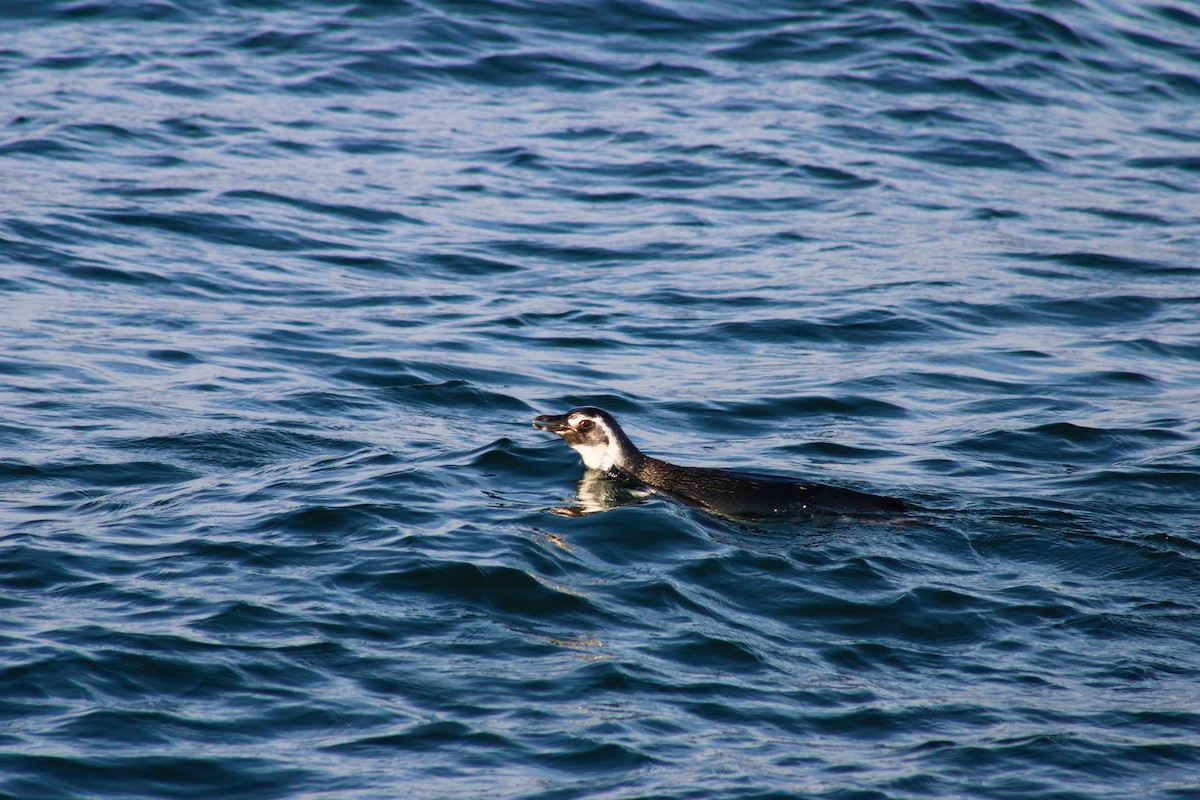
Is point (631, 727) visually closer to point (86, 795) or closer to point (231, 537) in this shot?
point (86, 795)

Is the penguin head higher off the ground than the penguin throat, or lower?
higher

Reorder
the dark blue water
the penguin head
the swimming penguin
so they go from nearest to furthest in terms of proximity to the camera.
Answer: the dark blue water, the swimming penguin, the penguin head

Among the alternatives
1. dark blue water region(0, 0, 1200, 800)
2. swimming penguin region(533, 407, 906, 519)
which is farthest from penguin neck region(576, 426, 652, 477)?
dark blue water region(0, 0, 1200, 800)

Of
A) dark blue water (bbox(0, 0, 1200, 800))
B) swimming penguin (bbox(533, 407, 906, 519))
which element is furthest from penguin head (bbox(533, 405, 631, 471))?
dark blue water (bbox(0, 0, 1200, 800))

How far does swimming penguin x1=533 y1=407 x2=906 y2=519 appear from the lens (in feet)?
34.0

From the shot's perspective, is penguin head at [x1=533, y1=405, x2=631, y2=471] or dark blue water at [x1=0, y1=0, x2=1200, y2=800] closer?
dark blue water at [x1=0, y1=0, x2=1200, y2=800]

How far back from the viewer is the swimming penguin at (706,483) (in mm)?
10367

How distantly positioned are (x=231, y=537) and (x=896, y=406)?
648cm

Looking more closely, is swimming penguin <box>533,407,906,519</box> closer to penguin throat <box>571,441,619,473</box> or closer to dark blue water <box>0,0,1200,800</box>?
penguin throat <box>571,441,619,473</box>

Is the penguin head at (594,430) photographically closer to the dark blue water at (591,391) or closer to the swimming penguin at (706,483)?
the swimming penguin at (706,483)

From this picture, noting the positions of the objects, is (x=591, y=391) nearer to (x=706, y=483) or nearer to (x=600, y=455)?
(x=600, y=455)

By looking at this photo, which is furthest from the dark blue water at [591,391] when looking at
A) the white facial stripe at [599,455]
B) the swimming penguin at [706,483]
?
the white facial stripe at [599,455]

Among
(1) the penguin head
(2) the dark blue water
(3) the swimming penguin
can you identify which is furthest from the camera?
(1) the penguin head

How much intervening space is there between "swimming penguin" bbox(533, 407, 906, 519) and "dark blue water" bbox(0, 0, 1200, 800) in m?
0.23
